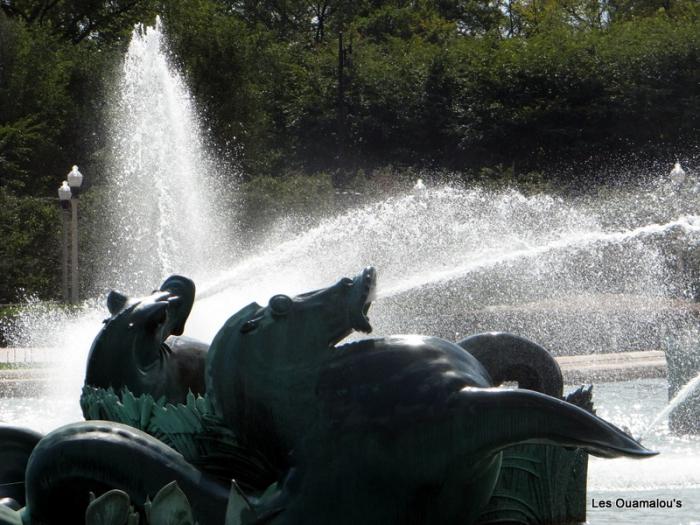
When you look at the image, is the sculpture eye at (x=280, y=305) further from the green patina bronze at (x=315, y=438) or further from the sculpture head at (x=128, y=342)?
the sculpture head at (x=128, y=342)

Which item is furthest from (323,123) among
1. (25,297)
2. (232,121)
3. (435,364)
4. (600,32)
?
(435,364)

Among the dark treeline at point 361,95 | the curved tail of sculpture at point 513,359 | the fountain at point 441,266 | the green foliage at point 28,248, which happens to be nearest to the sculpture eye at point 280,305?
the curved tail of sculpture at point 513,359

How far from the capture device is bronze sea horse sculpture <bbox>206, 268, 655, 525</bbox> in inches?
130

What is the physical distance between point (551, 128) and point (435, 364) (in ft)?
106

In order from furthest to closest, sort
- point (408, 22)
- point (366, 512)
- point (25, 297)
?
point (408, 22), point (25, 297), point (366, 512)

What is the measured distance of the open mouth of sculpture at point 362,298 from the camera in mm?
3484

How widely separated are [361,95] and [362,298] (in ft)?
111

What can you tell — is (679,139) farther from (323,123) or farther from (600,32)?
(323,123)

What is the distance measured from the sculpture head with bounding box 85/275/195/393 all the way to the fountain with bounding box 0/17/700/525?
6.25ft

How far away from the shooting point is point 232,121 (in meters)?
32.1

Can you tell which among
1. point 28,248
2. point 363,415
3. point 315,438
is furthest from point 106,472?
point 28,248

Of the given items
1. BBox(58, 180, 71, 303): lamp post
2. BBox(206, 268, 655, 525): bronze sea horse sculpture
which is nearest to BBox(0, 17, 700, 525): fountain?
BBox(58, 180, 71, 303): lamp post

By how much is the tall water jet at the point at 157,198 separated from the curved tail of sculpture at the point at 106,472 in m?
18.0

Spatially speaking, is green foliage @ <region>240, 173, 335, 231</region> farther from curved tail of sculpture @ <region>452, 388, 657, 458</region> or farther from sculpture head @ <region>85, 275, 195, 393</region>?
curved tail of sculpture @ <region>452, 388, 657, 458</region>
